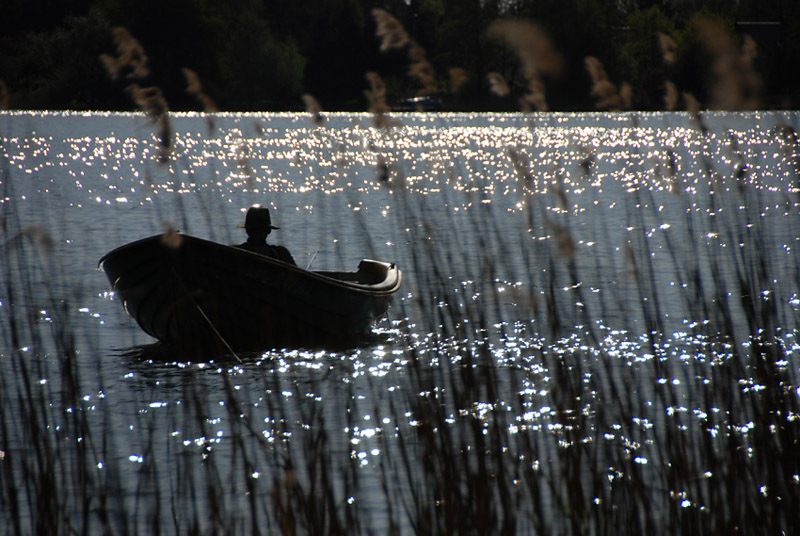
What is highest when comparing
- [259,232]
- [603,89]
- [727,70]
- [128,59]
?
[259,232]

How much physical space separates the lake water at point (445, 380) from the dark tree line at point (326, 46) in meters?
0.98

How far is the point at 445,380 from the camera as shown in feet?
30.1

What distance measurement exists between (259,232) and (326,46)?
6715cm

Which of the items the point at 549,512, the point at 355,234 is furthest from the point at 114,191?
the point at 549,512

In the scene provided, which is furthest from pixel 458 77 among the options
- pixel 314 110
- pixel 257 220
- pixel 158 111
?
pixel 257 220

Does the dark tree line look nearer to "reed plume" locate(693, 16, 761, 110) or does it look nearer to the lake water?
"reed plume" locate(693, 16, 761, 110)

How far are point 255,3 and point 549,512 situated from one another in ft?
29.0

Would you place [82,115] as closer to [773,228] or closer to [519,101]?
[773,228]

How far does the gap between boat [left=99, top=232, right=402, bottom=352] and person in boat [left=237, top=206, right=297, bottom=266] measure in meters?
0.44

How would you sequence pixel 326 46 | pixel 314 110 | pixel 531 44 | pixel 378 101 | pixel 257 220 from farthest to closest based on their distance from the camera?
1. pixel 326 46
2. pixel 257 220
3. pixel 314 110
4. pixel 378 101
5. pixel 531 44

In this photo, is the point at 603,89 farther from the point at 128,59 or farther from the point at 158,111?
the point at 128,59

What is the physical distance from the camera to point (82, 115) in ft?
342

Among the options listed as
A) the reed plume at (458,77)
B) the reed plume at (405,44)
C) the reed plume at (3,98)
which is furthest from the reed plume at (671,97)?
the reed plume at (3,98)

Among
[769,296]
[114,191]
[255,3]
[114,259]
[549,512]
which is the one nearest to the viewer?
[769,296]
